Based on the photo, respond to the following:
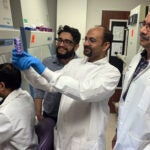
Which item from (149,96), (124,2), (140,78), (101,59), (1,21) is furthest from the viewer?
(124,2)

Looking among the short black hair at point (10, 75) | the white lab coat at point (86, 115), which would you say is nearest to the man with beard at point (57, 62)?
the white lab coat at point (86, 115)

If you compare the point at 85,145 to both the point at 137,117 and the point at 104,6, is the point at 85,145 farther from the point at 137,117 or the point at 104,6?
the point at 104,6

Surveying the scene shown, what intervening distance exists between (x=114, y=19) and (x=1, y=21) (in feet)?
12.5

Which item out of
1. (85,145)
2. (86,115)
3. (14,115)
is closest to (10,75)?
(14,115)

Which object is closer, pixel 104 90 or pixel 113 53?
pixel 104 90

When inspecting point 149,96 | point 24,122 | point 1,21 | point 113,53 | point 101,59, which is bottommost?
point 113,53

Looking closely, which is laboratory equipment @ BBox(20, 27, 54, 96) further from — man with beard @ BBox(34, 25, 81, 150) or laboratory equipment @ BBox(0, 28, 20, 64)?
laboratory equipment @ BBox(0, 28, 20, 64)

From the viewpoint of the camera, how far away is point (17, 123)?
1386mm

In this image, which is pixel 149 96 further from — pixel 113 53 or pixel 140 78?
pixel 113 53

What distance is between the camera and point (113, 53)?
5.44 m

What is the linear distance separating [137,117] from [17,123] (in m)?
0.68

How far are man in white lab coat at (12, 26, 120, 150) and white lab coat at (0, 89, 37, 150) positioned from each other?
0.47 feet

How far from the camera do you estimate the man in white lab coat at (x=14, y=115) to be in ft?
4.42

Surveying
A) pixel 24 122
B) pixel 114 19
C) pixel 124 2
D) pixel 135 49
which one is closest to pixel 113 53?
pixel 114 19
